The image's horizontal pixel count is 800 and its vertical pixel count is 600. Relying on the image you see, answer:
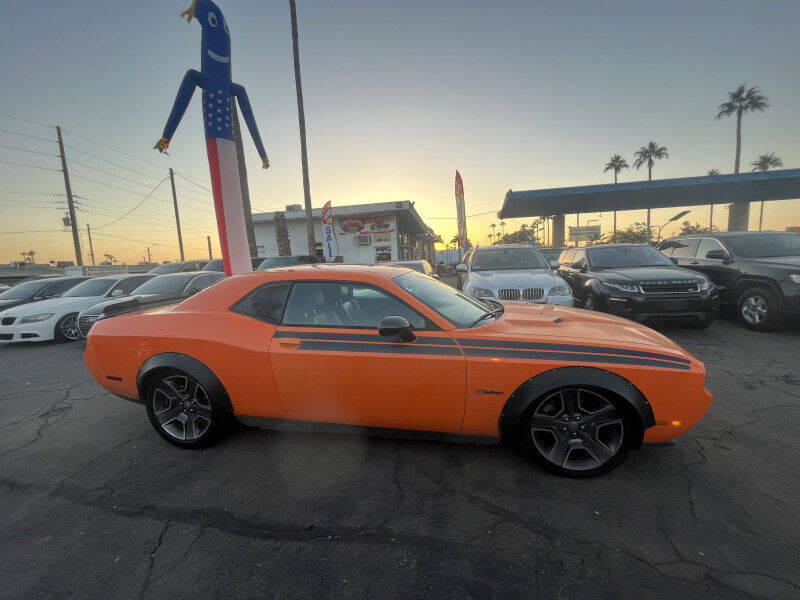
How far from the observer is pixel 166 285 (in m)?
7.29

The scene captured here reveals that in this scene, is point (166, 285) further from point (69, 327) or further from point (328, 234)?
point (328, 234)

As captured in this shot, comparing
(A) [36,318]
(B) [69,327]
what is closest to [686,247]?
(B) [69,327]

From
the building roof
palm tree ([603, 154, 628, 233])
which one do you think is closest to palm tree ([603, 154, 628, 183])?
palm tree ([603, 154, 628, 233])

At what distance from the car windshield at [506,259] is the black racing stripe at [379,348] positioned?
16.1 ft

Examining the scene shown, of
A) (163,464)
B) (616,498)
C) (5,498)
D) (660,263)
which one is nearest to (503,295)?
(660,263)

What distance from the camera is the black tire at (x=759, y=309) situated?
5465mm

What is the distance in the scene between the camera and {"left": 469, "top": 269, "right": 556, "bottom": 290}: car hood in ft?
18.6

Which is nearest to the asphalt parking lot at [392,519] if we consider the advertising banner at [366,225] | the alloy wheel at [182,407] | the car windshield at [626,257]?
the alloy wheel at [182,407]

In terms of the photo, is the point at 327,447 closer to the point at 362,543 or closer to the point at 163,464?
the point at 362,543

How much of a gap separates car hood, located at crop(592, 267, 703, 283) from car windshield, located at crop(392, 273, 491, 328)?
400 centimetres

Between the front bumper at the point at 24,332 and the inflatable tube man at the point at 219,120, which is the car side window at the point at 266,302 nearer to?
the inflatable tube man at the point at 219,120

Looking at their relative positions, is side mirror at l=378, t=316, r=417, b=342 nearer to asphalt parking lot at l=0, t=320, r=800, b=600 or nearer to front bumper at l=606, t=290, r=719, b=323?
asphalt parking lot at l=0, t=320, r=800, b=600

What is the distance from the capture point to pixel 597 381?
2090 mm

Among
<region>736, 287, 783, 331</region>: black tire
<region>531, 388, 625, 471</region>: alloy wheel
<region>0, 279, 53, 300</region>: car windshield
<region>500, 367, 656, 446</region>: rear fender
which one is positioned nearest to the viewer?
<region>500, 367, 656, 446</region>: rear fender
